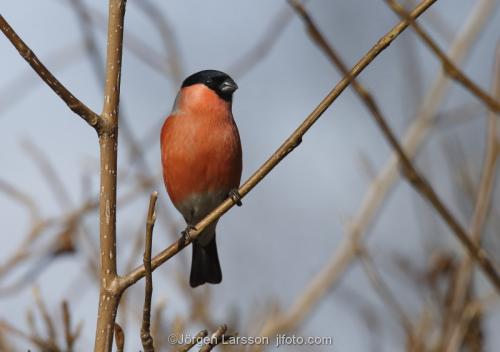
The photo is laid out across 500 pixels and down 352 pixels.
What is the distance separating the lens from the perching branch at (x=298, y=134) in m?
1.95

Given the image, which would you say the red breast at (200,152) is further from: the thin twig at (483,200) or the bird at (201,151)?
the thin twig at (483,200)

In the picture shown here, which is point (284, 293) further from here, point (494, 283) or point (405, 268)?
point (494, 283)

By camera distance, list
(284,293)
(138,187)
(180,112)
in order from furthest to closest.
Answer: (284,293) → (180,112) → (138,187)

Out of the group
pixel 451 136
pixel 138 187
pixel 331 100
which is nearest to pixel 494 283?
pixel 331 100

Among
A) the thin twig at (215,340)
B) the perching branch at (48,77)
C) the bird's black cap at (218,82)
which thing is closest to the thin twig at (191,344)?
the thin twig at (215,340)

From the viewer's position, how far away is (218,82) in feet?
12.5

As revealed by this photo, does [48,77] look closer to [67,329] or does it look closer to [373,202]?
[67,329]

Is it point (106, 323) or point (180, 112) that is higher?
point (180, 112)

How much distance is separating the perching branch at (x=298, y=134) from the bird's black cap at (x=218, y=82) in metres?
1.54

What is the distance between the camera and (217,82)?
382cm

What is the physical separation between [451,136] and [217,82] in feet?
3.71

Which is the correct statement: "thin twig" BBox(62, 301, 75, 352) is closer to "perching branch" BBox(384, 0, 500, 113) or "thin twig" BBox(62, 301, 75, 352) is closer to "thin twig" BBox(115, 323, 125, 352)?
"thin twig" BBox(115, 323, 125, 352)

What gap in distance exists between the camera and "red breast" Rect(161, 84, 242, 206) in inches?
137

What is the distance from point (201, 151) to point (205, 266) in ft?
2.22
